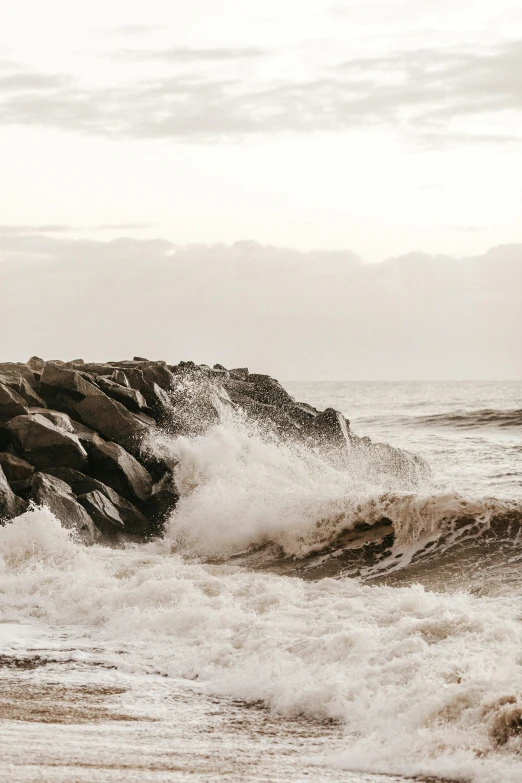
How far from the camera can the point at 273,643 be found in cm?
633

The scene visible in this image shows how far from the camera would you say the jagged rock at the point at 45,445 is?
38.3ft

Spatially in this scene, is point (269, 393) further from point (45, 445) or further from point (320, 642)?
point (320, 642)

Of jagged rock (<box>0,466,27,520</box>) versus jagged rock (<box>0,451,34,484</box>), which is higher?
jagged rock (<box>0,451,34,484</box>)

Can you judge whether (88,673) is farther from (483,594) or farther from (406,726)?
(483,594)

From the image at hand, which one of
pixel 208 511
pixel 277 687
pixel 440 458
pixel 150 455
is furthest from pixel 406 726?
pixel 440 458

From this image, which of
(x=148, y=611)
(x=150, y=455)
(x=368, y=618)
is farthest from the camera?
(x=150, y=455)

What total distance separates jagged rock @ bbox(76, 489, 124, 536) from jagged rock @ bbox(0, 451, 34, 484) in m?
0.95

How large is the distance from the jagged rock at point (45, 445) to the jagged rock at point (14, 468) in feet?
1.05

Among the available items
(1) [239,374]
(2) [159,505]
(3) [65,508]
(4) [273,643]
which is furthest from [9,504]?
(1) [239,374]

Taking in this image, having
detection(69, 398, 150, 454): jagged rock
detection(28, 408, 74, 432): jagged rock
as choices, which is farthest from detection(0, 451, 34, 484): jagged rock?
detection(69, 398, 150, 454): jagged rock

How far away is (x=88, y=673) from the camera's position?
19.5ft

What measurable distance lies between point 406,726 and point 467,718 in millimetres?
353

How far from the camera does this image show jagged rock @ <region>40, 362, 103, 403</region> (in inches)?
540

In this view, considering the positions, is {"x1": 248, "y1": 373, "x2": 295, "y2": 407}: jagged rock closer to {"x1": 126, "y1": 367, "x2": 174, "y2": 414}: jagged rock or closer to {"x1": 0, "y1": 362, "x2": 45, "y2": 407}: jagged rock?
{"x1": 126, "y1": 367, "x2": 174, "y2": 414}: jagged rock
